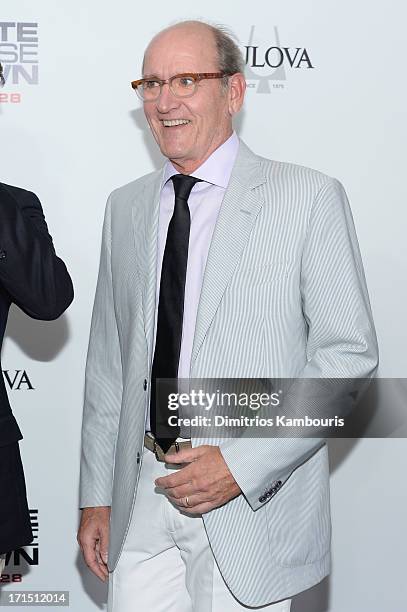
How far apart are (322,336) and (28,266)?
52 centimetres

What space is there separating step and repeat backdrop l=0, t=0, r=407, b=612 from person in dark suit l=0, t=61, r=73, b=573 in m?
0.85

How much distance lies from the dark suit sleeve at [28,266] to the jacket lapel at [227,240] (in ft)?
0.79

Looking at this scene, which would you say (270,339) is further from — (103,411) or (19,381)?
(19,381)

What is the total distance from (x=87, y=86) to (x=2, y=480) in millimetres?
1257

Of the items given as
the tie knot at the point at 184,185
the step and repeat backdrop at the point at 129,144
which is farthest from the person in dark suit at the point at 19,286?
the step and repeat backdrop at the point at 129,144

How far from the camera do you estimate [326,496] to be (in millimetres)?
1822

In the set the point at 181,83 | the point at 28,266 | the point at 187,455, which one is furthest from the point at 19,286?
the point at 181,83

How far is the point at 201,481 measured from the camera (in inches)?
65.1

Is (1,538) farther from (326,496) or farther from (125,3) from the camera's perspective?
(125,3)

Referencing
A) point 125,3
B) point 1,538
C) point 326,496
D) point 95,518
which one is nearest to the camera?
point 1,538

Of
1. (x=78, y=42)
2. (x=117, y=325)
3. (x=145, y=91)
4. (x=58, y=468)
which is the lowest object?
(x=58, y=468)

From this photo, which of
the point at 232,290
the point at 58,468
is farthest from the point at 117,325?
the point at 58,468

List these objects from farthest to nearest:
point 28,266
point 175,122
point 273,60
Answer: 1. point 273,60
2. point 175,122
3. point 28,266

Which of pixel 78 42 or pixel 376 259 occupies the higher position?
pixel 78 42
